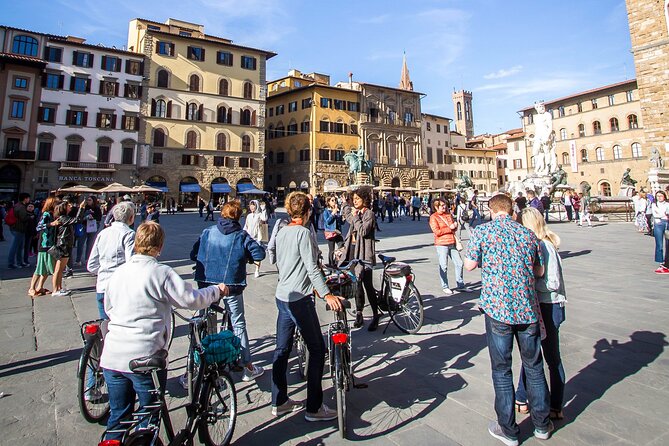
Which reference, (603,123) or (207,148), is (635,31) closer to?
(603,123)

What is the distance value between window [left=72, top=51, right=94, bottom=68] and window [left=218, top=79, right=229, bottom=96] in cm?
1145

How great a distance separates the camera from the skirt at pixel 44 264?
6523 millimetres

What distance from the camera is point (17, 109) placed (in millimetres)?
32250

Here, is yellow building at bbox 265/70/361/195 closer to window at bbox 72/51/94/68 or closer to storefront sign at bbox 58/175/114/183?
storefront sign at bbox 58/175/114/183

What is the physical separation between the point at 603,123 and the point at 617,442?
5594cm

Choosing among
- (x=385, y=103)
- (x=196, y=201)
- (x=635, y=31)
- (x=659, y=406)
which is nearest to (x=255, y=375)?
(x=659, y=406)

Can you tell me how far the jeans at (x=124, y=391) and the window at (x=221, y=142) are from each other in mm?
39513

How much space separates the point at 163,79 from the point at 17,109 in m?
12.3

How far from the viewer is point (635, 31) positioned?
2334cm

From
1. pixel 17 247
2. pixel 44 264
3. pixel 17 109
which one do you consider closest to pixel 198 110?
pixel 17 109

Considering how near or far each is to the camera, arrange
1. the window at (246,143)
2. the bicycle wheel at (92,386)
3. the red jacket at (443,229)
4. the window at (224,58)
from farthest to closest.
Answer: the window at (246,143) < the window at (224,58) < the red jacket at (443,229) < the bicycle wheel at (92,386)

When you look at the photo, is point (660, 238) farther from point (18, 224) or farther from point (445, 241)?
point (18, 224)

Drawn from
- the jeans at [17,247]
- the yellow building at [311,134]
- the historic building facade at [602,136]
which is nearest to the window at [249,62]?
the yellow building at [311,134]

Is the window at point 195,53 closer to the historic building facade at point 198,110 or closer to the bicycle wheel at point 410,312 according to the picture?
the historic building facade at point 198,110
